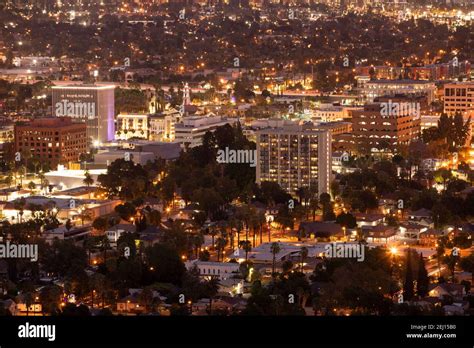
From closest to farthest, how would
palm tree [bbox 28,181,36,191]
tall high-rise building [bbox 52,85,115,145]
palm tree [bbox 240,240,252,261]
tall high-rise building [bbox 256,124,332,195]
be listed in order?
palm tree [bbox 240,240,252,261] < palm tree [bbox 28,181,36,191] < tall high-rise building [bbox 256,124,332,195] < tall high-rise building [bbox 52,85,115,145]

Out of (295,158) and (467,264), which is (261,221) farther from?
(295,158)

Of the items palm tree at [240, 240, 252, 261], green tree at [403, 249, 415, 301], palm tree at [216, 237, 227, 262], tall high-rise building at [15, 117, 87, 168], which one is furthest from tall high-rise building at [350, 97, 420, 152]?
green tree at [403, 249, 415, 301]

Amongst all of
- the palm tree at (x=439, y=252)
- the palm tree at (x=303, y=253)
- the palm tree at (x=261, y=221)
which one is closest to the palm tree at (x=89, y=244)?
the palm tree at (x=261, y=221)

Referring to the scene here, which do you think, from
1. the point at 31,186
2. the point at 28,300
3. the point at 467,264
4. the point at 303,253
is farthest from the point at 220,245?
the point at 31,186

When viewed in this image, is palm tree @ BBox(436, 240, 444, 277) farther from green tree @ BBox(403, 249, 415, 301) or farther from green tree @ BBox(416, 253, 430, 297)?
green tree @ BBox(403, 249, 415, 301)

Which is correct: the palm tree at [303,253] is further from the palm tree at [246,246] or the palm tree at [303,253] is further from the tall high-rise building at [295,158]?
the tall high-rise building at [295,158]

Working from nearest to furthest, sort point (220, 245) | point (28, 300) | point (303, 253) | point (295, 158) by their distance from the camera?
1. point (28, 300)
2. point (303, 253)
3. point (220, 245)
4. point (295, 158)
